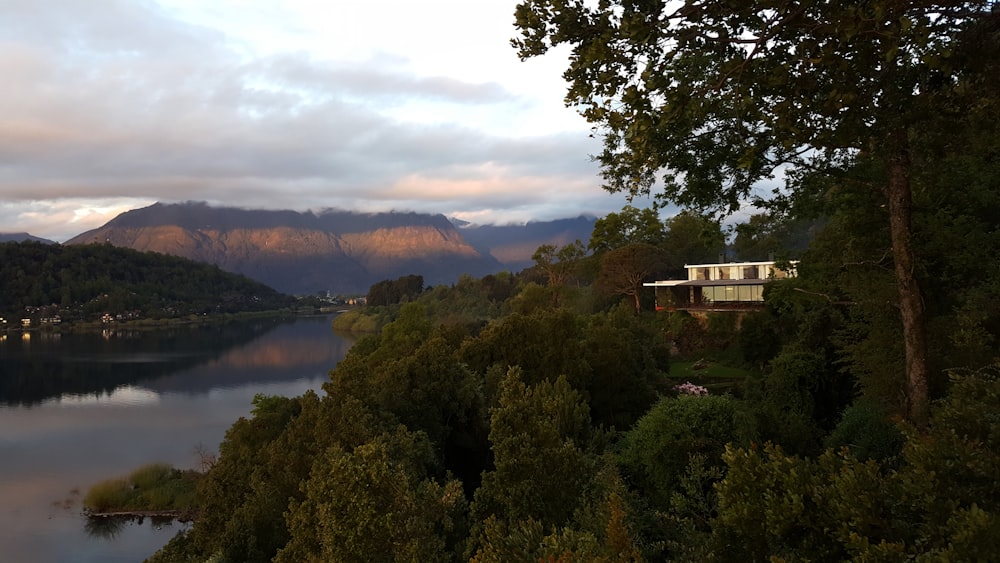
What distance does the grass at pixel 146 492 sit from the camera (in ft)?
106

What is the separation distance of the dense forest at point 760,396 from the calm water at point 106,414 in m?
18.0

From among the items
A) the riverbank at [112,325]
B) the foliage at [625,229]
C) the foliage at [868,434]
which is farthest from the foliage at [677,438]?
the riverbank at [112,325]

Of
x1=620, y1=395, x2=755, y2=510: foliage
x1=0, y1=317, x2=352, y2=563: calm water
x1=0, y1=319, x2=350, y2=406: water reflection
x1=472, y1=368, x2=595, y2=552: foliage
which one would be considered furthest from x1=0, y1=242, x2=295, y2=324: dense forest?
x1=472, y1=368, x2=595, y2=552: foliage

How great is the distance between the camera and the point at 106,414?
54844 mm

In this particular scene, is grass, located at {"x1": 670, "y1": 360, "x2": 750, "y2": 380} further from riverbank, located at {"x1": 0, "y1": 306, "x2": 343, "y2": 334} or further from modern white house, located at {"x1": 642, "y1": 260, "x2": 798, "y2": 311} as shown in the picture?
riverbank, located at {"x1": 0, "y1": 306, "x2": 343, "y2": 334}

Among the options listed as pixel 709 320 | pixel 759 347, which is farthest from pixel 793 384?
pixel 709 320

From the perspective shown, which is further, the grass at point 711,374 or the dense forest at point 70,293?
the dense forest at point 70,293

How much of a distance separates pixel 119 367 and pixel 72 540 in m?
63.2

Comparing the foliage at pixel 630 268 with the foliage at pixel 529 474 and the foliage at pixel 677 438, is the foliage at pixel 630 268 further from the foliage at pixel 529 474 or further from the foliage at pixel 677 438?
the foliage at pixel 529 474

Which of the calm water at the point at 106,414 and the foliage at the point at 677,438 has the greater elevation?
the foliage at the point at 677,438

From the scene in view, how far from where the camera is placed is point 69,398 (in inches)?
2447

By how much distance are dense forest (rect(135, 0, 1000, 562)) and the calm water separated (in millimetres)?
18000

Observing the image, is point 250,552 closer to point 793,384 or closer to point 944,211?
point 944,211

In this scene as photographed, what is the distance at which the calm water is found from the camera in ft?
96.6
